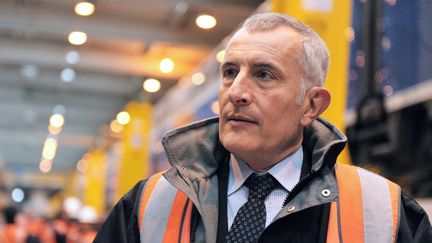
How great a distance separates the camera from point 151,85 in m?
17.9

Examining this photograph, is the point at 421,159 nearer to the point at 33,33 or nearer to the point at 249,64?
the point at 249,64

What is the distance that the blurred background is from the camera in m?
6.15

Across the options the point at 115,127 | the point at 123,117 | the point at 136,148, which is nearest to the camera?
the point at 136,148

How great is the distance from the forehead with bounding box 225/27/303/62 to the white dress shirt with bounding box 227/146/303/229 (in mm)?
265

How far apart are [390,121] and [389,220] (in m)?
4.46

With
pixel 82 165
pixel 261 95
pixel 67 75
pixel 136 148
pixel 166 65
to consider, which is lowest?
pixel 261 95

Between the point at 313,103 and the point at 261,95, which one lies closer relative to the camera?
the point at 261,95

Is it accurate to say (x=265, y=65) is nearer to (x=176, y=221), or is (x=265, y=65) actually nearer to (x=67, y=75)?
(x=176, y=221)

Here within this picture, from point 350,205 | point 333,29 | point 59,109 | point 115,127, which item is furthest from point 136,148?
point 350,205

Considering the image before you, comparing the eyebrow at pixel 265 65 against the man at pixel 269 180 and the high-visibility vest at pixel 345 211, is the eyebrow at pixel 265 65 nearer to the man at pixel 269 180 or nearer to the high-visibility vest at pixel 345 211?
the man at pixel 269 180

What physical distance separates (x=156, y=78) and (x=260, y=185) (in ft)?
49.6

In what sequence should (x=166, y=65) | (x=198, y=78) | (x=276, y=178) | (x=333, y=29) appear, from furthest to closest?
(x=166, y=65) < (x=198, y=78) < (x=333, y=29) < (x=276, y=178)

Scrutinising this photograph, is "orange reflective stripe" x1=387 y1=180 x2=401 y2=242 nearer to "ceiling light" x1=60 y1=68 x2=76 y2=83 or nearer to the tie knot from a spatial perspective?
the tie knot

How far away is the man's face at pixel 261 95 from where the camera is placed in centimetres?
197
